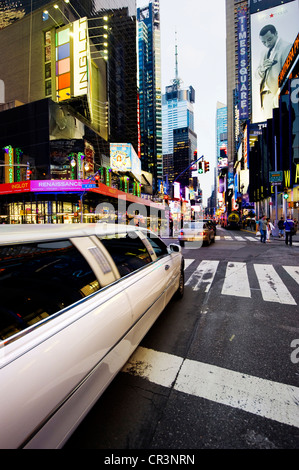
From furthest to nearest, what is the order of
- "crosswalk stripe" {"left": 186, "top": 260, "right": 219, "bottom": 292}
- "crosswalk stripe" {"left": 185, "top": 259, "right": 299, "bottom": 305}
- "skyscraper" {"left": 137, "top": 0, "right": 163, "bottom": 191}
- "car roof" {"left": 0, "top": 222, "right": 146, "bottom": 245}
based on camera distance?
"skyscraper" {"left": 137, "top": 0, "right": 163, "bottom": 191}, "crosswalk stripe" {"left": 186, "top": 260, "right": 219, "bottom": 292}, "crosswalk stripe" {"left": 185, "top": 259, "right": 299, "bottom": 305}, "car roof" {"left": 0, "top": 222, "right": 146, "bottom": 245}

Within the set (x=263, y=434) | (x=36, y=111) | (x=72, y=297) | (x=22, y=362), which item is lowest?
(x=263, y=434)

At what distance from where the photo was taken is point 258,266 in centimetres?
785

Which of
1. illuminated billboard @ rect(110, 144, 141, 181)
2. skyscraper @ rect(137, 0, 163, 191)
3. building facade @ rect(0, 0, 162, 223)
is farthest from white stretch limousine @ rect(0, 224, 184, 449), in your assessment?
skyscraper @ rect(137, 0, 163, 191)

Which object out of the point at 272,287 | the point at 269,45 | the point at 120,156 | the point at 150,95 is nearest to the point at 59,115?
the point at 120,156

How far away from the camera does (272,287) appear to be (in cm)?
552

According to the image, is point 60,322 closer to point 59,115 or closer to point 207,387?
point 207,387

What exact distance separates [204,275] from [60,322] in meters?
5.74

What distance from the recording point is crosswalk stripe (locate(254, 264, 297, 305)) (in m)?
4.73

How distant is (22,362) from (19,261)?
1457 mm

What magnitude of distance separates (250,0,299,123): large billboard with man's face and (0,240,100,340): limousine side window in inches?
2421

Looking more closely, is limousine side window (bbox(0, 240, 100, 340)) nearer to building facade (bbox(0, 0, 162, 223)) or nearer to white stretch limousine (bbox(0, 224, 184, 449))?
white stretch limousine (bbox(0, 224, 184, 449))

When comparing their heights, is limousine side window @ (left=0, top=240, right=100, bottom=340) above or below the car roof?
below
